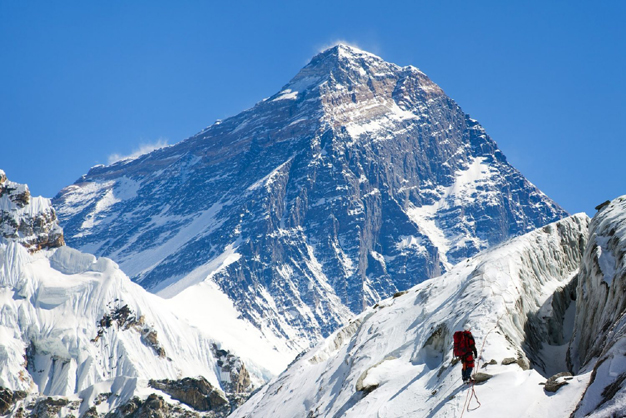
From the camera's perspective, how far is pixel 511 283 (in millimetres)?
40062

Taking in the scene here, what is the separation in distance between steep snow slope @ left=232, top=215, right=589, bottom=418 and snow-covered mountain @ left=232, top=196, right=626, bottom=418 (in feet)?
0.23

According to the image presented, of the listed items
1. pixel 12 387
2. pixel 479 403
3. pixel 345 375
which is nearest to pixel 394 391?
pixel 479 403

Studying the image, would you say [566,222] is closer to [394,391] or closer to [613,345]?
[394,391]

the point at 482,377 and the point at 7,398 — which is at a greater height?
the point at 7,398

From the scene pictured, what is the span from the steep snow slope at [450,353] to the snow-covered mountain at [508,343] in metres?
0.07

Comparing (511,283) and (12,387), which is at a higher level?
(12,387)

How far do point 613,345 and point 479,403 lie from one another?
5937 millimetres

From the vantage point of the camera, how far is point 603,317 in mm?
31828

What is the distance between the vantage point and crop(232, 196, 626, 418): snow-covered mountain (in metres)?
24.8

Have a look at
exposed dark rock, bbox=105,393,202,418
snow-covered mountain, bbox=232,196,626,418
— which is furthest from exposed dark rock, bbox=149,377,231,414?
snow-covered mountain, bbox=232,196,626,418

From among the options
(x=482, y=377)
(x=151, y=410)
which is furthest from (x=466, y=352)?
(x=151, y=410)

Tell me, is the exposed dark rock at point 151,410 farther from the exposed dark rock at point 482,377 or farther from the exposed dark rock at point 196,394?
the exposed dark rock at point 482,377

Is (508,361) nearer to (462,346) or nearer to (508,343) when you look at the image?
(462,346)

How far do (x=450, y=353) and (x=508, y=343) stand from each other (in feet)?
8.76
